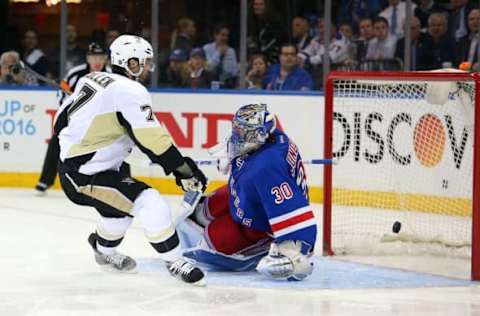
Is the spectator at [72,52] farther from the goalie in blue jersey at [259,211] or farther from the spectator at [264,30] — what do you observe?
the goalie in blue jersey at [259,211]

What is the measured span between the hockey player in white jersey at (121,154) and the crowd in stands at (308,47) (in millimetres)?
3738

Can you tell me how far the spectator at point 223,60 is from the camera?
31.8ft

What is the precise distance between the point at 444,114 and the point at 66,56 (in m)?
4.09

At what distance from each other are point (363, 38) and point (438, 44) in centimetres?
57

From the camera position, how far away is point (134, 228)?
24.2ft

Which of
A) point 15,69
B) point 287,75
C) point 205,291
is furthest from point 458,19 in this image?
point 205,291

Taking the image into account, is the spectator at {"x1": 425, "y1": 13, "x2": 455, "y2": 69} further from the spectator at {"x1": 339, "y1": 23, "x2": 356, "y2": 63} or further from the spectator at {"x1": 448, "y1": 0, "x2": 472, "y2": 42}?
the spectator at {"x1": 339, "y1": 23, "x2": 356, "y2": 63}

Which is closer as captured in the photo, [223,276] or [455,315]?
[455,315]

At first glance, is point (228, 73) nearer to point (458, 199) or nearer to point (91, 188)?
point (458, 199)

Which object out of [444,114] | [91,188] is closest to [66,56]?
[444,114]

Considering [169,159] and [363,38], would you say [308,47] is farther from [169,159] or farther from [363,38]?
[169,159]

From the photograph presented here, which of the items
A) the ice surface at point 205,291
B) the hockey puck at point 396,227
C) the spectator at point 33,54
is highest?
the spectator at point 33,54

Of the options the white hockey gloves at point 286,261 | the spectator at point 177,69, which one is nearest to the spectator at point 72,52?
the spectator at point 177,69

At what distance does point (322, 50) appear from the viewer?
368 inches
